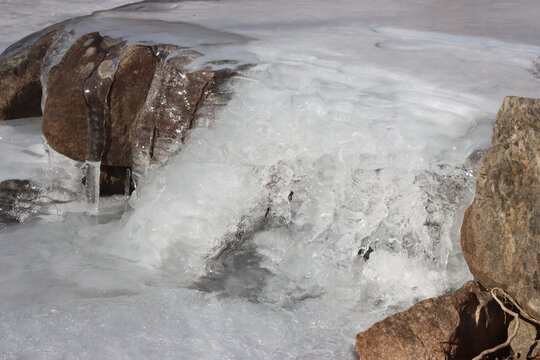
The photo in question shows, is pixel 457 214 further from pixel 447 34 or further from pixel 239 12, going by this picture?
pixel 239 12

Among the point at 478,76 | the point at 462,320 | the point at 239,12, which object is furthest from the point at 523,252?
the point at 239,12

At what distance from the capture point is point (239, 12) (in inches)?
164

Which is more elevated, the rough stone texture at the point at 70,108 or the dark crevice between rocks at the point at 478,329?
the rough stone texture at the point at 70,108

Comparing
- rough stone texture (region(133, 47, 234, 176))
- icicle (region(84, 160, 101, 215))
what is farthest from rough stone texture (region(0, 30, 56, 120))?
rough stone texture (region(133, 47, 234, 176))

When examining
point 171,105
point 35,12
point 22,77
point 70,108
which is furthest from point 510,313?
point 35,12

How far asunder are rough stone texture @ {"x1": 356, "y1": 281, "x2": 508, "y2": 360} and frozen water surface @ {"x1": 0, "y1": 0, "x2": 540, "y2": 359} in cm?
16

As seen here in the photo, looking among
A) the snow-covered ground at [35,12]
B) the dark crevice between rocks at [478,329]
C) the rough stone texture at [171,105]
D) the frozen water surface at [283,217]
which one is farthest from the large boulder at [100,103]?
the dark crevice between rocks at [478,329]

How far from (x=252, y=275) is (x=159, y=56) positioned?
128 cm

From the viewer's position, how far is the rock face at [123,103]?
9.64 ft

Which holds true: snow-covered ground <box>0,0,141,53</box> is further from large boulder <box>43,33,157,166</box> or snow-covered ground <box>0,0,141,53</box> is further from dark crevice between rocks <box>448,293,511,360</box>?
dark crevice between rocks <box>448,293,511,360</box>

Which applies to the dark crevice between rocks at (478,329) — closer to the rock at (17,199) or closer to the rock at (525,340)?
the rock at (525,340)

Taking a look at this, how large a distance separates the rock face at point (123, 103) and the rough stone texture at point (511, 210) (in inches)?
54.9

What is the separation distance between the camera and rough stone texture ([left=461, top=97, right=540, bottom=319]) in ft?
5.82

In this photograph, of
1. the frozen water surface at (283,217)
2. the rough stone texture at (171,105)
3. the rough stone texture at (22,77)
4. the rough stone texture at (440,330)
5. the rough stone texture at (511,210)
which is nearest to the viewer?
the rough stone texture at (511,210)
